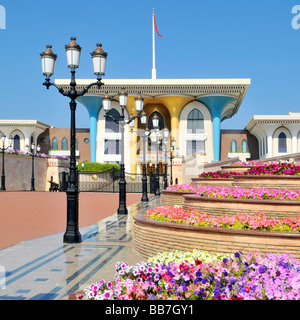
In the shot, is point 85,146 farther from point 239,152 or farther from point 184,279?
point 184,279

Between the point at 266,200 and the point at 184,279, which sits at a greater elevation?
the point at 266,200

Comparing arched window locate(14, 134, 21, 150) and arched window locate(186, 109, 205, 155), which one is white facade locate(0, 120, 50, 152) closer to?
arched window locate(14, 134, 21, 150)

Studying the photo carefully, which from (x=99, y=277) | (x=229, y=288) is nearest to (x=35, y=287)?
(x=99, y=277)

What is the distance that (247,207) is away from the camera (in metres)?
8.40

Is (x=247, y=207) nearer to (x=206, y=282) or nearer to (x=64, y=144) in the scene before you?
(x=206, y=282)

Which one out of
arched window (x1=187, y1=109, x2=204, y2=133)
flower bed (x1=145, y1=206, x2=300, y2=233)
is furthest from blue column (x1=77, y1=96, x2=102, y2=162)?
flower bed (x1=145, y1=206, x2=300, y2=233)

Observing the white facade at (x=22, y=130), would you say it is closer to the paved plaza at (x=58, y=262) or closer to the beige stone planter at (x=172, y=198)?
the beige stone planter at (x=172, y=198)

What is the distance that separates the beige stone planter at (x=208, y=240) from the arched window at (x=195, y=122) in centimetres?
4873

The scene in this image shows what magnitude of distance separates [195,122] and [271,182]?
46.0m

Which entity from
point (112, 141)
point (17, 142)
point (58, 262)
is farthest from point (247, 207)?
point (17, 142)

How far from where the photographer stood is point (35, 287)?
5727 millimetres

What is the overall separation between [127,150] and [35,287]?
162 ft

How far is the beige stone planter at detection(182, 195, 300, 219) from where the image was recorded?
7961mm

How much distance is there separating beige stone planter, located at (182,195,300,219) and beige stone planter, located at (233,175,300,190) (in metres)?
2.42
